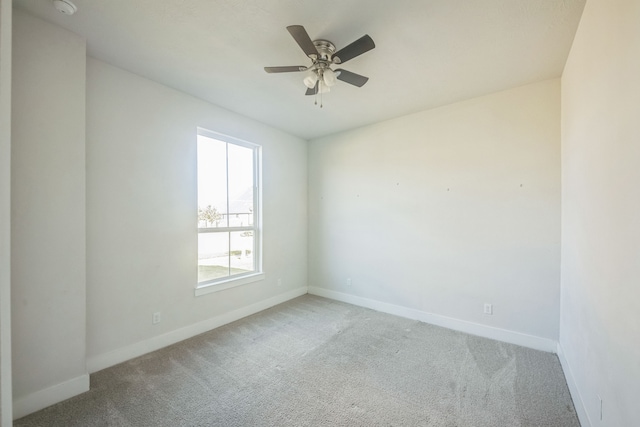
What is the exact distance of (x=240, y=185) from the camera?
11.7ft

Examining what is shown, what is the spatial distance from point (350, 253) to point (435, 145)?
1.95 metres

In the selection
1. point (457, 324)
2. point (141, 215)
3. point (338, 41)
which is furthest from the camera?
point (457, 324)

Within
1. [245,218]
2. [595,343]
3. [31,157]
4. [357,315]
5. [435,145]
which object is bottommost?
[357,315]

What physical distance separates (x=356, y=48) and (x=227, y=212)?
2.45 metres

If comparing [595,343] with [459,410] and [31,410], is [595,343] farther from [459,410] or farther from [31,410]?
[31,410]

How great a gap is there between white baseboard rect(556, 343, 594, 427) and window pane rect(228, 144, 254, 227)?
355 cm

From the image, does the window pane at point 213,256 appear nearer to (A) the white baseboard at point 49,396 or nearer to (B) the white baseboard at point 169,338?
(B) the white baseboard at point 169,338

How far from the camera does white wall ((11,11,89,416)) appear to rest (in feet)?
5.80

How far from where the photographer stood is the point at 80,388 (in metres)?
1.98

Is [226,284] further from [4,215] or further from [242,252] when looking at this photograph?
[4,215]

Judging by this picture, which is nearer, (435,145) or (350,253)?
(435,145)

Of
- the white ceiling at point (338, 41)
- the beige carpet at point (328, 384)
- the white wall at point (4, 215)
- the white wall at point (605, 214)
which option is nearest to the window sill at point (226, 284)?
the beige carpet at point (328, 384)

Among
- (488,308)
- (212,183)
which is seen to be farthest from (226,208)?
(488,308)

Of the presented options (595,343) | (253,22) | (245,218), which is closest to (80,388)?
(245,218)
